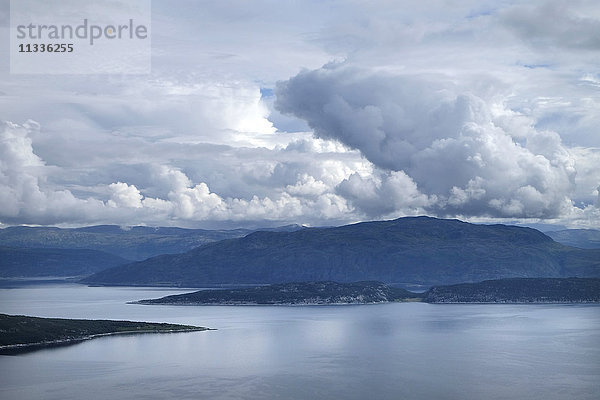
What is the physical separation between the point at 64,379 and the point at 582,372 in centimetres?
14636

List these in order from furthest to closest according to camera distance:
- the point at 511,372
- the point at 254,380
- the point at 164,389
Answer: the point at 511,372
the point at 254,380
the point at 164,389

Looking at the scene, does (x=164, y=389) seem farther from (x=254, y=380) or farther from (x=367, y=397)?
(x=367, y=397)

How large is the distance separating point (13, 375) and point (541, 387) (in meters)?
140

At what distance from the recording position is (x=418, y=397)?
530ft

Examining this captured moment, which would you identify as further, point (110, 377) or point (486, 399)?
point (110, 377)

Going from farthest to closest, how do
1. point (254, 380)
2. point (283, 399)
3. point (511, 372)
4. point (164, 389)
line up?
point (511, 372) < point (254, 380) < point (164, 389) < point (283, 399)

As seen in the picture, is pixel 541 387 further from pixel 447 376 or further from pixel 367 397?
pixel 367 397

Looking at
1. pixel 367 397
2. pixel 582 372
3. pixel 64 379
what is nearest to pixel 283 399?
pixel 367 397

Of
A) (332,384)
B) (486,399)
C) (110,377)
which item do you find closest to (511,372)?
(486,399)

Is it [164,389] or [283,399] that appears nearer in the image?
[283,399]

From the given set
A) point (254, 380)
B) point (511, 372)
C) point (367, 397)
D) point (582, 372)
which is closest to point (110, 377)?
point (254, 380)

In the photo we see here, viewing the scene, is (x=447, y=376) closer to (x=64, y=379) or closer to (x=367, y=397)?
(x=367, y=397)

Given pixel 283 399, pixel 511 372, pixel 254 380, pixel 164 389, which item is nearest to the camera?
pixel 283 399

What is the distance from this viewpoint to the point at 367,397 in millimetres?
162250
